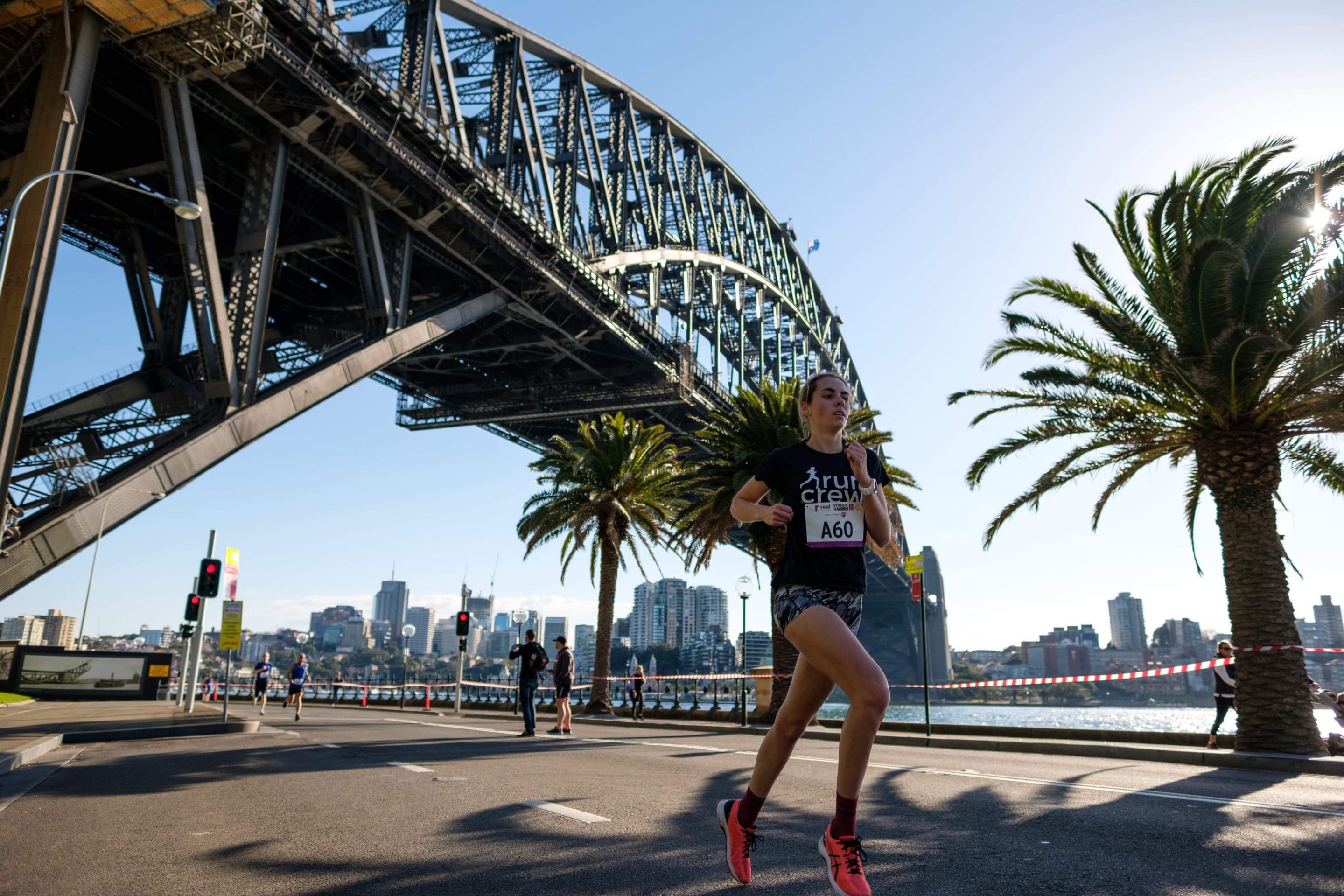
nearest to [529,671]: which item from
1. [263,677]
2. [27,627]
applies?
[263,677]

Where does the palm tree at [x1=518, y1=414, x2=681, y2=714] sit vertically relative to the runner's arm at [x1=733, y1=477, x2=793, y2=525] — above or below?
above

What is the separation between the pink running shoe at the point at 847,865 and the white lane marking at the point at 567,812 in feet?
6.89

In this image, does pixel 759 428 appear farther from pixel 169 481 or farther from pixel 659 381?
pixel 659 381

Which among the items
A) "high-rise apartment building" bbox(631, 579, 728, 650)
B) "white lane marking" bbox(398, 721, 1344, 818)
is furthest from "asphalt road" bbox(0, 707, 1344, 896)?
"high-rise apartment building" bbox(631, 579, 728, 650)

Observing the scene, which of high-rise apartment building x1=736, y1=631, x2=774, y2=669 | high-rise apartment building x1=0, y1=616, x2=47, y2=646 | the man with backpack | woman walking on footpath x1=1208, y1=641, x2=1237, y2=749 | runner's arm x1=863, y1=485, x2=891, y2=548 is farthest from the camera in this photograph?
high-rise apartment building x1=0, y1=616, x2=47, y2=646

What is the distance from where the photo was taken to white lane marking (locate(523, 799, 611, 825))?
5148 millimetres

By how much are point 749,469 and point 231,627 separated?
11218 millimetres

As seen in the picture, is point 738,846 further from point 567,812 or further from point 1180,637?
point 1180,637

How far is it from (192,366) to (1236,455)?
25204 mm

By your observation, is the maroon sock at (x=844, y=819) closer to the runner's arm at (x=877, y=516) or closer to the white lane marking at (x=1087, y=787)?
the white lane marking at (x=1087, y=787)

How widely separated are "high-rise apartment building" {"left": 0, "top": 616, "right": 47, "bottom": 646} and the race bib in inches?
7006

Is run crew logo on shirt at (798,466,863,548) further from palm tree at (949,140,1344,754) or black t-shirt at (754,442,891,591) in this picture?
palm tree at (949,140,1344,754)

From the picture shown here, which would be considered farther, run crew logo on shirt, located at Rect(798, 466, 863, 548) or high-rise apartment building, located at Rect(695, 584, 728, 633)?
high-rise apartment building, located at Rect(695, 584, 728, 633)

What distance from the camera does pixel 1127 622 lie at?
171 m
